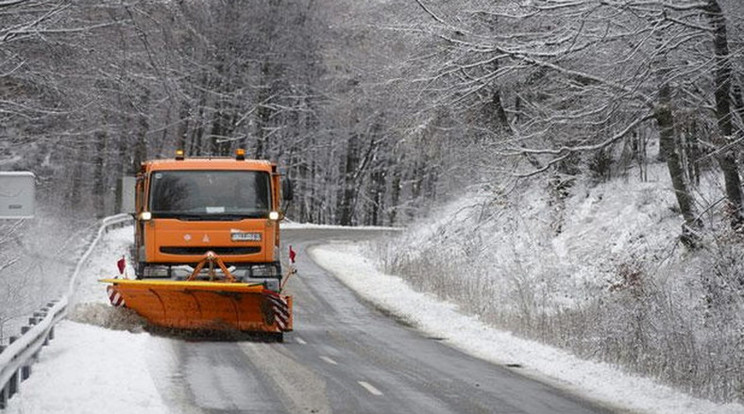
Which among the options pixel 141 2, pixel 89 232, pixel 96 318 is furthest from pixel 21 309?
pixel 89 232

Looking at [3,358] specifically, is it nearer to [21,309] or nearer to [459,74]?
[21,309]

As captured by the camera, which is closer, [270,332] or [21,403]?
[21,403]

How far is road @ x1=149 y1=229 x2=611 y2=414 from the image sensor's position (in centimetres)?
1056

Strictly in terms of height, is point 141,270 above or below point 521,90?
below

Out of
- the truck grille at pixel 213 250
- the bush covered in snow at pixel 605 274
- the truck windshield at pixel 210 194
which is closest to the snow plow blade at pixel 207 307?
the truck grille at pixel 213 250

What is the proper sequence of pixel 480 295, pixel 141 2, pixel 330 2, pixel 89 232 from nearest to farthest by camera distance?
pixel 141 2 → pixel 480 295 → pixel 89 232 → pixel 330 2

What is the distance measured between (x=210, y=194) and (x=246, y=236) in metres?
0.94

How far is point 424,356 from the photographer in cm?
1537

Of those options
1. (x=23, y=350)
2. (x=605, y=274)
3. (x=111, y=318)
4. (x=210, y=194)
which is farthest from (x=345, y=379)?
(x=605, y=274)

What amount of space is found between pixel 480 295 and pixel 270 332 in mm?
6438

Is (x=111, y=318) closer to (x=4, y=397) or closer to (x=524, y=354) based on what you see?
(x=524, y=354)

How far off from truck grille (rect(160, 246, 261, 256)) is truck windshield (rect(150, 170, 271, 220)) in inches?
19.1

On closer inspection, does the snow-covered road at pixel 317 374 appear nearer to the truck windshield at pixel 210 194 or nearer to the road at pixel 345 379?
the road at pixel 345 379

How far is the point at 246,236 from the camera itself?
16625mm
